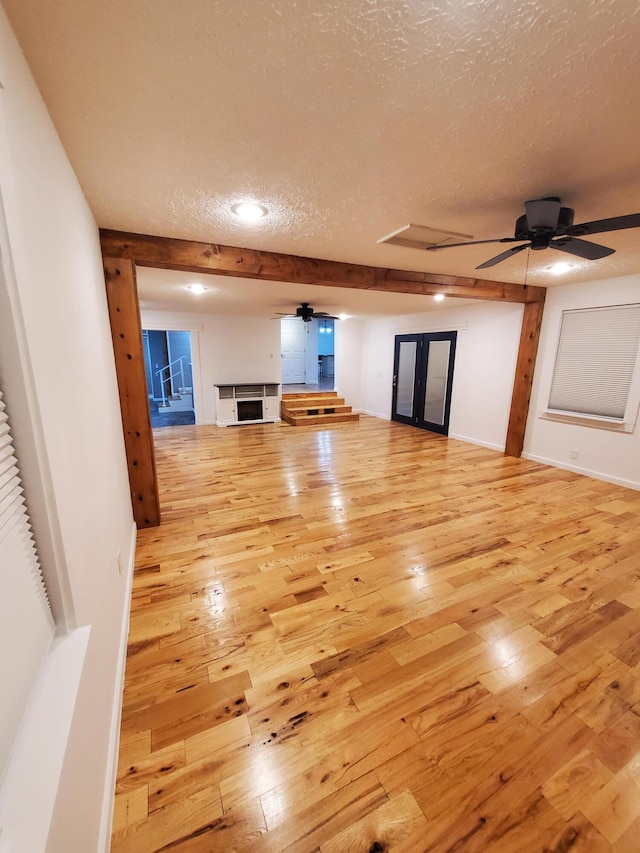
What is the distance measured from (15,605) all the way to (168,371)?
31.6 ft

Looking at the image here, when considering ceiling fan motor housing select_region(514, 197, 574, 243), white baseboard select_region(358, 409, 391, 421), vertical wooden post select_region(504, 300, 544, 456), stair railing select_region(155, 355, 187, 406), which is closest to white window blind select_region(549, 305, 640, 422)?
vertical wooden post select_region(504, 300, 544, 456)

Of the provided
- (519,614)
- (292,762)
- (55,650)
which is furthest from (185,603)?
(519,614)

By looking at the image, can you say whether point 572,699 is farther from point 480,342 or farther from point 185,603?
point 480,342

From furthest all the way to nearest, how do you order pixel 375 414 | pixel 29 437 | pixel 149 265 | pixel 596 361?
pixel 375 414 < pixel 596 361 < pixel 149 265 < pixel 29 437

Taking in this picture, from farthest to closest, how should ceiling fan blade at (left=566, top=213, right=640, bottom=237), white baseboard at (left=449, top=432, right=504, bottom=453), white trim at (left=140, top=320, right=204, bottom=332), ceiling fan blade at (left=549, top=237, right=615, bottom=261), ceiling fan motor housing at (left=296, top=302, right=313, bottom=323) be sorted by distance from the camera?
white trim at (left=140, top=320, right=204, bottom=332) < ceiling fan motor housing at (left=296, top=302, right=313, bottom=323) < white baseboard at (left=449, top=432, right=504, bottom=453) < ceiling fan blade at (left=549, top=237, right=615, bottom=261) < ceiling fan blade at (left=566, top=213, right=640, bottom=237)

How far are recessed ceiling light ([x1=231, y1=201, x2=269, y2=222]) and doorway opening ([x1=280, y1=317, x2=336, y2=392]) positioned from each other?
9.02 m

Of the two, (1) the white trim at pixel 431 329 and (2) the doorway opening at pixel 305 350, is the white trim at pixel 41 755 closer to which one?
(1) the white trim at pixel 431 329

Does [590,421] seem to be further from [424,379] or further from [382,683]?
[382,683]

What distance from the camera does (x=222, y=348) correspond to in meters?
7.12

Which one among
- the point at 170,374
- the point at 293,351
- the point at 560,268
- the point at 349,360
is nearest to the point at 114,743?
the point at 560,268

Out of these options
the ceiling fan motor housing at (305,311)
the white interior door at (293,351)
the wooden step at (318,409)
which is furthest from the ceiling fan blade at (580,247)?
the white interior door at (293,351)

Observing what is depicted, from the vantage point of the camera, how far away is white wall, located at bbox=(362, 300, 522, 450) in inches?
207

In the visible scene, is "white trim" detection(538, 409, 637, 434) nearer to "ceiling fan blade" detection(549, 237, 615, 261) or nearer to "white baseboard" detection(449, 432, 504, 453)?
"white baseboard" detection(449, 432, 504, 453)

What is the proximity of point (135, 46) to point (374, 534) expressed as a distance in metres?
2.93
